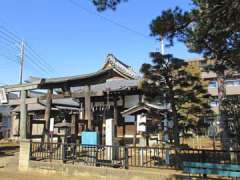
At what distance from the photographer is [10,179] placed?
42.0 feet

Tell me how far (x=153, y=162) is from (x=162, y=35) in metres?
5.76

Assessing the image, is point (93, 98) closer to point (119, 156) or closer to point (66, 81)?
point (66, 81)

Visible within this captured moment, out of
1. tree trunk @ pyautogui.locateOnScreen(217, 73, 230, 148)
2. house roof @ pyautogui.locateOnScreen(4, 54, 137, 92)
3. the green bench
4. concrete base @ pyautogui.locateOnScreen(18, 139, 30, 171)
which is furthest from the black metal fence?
house roof @ pyautogui.locateOnScreen(4, 54, 137, 92)

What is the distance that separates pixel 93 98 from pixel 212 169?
50.8 feet

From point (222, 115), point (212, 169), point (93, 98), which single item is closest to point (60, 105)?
point (93, 98)

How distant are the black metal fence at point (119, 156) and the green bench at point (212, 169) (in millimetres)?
1632

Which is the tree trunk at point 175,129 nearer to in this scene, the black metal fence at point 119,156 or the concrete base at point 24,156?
the black metal fence at point 119,156

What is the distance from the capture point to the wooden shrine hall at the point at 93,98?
17625 mm

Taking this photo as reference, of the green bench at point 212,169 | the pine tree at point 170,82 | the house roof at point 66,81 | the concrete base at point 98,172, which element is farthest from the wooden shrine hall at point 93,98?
the green bench at point 212,169

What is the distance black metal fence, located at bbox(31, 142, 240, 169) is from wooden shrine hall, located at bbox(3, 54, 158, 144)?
149 cm

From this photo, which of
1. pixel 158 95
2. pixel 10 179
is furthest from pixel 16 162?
pixel 158 95

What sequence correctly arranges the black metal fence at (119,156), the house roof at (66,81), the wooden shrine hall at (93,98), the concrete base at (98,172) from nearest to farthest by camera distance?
the concrete base at (98,172), the black metal fence at (119,156), the house roof at (66,81), the wooden shrine hall at (93,98)

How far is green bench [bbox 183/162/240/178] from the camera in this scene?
960cm

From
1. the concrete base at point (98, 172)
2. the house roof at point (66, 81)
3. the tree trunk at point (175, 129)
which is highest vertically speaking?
the house roof at point (66, 81)
